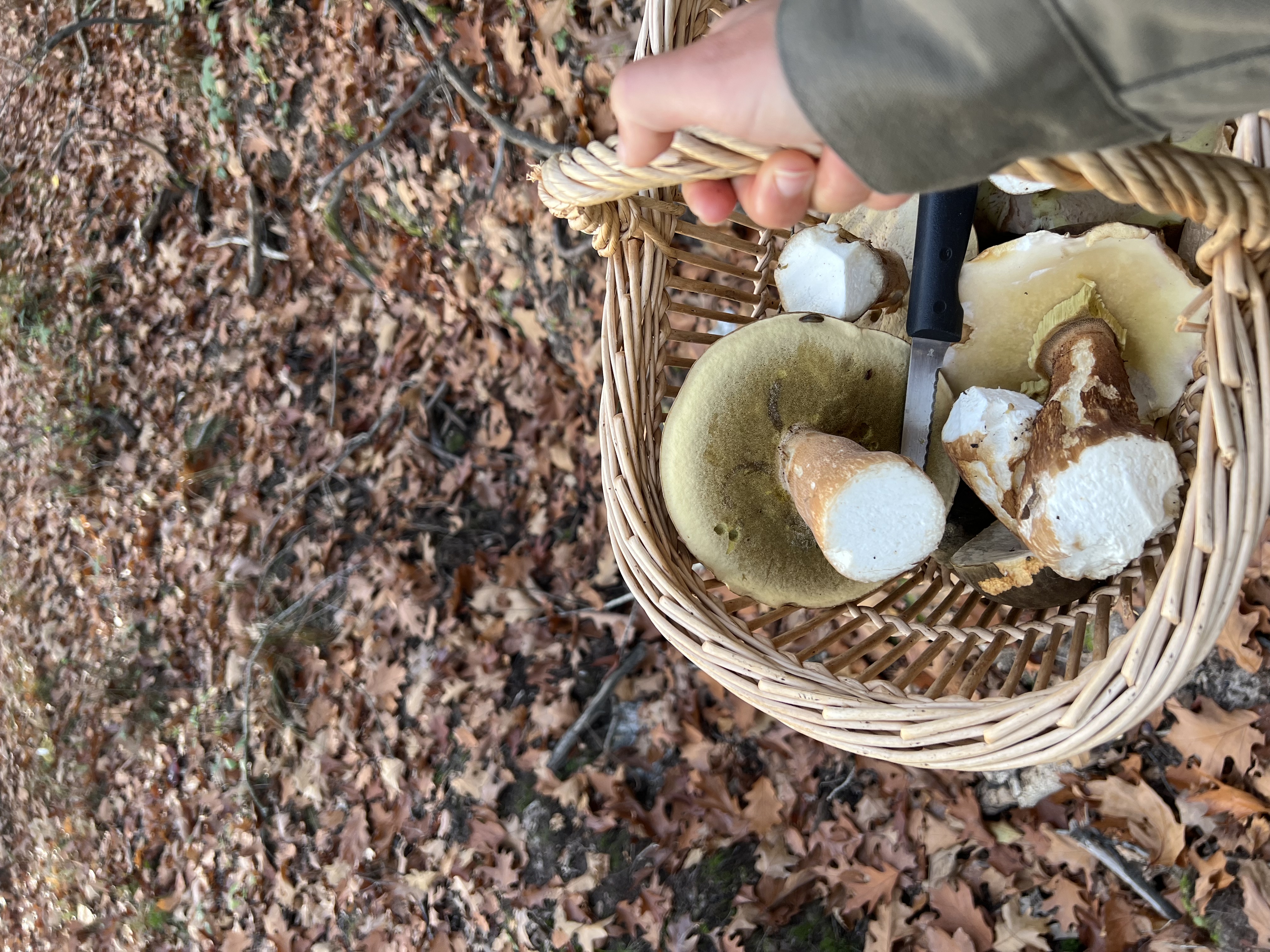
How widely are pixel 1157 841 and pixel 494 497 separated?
2.29m

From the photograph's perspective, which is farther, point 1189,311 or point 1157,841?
point 1157,841

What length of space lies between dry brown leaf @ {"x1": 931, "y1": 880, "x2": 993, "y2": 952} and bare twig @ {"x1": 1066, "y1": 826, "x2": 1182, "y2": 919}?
0.98 ft

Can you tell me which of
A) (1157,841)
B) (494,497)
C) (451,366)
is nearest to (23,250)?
(451,366)

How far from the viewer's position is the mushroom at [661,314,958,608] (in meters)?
1.43

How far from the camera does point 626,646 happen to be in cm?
259

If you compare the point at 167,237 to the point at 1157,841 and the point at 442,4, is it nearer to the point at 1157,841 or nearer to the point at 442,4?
the point at 442,4

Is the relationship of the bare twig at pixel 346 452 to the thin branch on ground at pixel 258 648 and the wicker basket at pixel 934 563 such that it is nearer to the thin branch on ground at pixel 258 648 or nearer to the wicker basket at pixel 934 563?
the thin branch on ground at pixel 258 648

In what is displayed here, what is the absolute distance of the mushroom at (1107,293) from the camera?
1284 millimetres

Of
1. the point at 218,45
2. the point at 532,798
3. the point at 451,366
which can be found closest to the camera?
the point at 532,798

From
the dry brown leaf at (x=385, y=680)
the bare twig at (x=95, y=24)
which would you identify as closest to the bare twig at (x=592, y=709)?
the dry brown leaf at (x=385, y=680)

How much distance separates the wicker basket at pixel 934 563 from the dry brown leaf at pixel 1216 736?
0.82 ft

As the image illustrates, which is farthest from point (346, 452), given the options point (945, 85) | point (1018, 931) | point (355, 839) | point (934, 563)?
point (945, 85)

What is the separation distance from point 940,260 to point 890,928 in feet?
5.52

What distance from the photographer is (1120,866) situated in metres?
1.79
